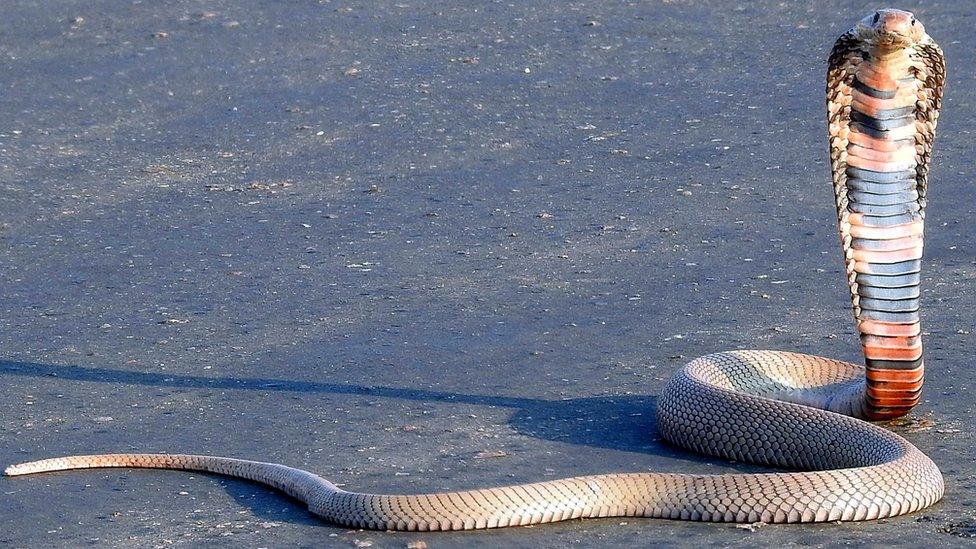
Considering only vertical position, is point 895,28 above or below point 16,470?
above

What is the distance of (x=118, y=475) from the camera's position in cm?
633

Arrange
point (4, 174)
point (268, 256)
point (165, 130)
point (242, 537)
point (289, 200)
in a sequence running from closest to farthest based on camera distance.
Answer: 1. point (242, 537)
2. point (268, 256)
3. point (289, 200)
4. point (4, 174)
5. point (165, 130)

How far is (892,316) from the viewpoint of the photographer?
6.43 m

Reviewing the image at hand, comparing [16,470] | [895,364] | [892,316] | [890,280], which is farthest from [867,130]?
[16,470]

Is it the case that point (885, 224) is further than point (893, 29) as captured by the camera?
Yes

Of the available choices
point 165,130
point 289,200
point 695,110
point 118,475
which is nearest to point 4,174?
point 165,130

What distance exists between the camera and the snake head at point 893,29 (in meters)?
6.10

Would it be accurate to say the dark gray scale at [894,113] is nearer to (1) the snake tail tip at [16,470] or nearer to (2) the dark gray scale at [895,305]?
(2) the dark gray scale at [895,305]

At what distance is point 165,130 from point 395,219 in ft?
8.55

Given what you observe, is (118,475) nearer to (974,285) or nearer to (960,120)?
(974,285)

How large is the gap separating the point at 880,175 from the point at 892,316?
0.51 meters

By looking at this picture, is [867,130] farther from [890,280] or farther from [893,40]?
[890,280]

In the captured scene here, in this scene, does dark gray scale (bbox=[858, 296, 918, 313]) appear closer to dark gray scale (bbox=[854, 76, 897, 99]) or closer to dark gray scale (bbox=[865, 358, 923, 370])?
dark gray scale (bbox=[865, 358, 923, 370])

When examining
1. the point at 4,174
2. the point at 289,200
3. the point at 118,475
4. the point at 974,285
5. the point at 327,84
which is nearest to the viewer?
the point at 118,475
